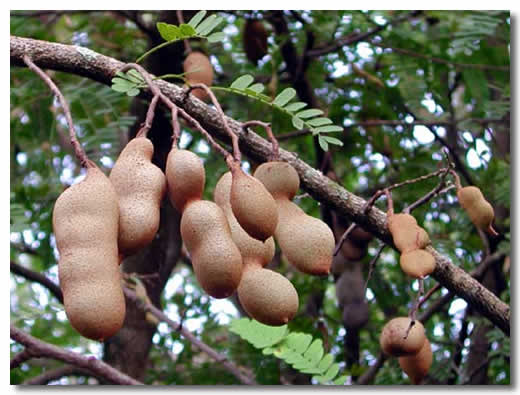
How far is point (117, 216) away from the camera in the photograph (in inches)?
32.9

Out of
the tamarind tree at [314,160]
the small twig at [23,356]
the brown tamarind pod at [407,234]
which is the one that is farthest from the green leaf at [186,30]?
the small twig at [23,356]

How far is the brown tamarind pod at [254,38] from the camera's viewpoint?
2061mm

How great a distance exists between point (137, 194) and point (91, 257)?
0.10 m

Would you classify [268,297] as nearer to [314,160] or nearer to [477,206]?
[477,206]

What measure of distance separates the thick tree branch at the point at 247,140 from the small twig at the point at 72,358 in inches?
23.9

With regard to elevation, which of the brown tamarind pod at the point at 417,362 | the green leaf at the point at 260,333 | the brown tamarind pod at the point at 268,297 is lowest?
the green leaf at the point at 260,333

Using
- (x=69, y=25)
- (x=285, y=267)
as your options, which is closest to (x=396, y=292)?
(x=285, y=267)

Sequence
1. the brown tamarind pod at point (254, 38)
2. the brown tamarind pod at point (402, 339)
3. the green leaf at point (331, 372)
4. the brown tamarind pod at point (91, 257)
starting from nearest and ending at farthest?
the brown tamarind pod at point (91, 257) < the brown tamarind pod at point (402, 339) < the green leaf at point (331, 372) < the brown tamarind pod at point (254, 38)

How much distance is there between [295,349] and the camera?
5.36 feet

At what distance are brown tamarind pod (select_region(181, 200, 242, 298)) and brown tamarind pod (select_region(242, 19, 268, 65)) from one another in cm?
124

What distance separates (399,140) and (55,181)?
34.3 inches

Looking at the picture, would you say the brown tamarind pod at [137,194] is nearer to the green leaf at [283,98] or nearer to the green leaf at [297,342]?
the green leaf at [283,98]


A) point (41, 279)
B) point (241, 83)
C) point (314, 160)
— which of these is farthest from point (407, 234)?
point (314, 160)

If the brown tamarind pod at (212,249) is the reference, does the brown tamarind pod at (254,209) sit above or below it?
above
